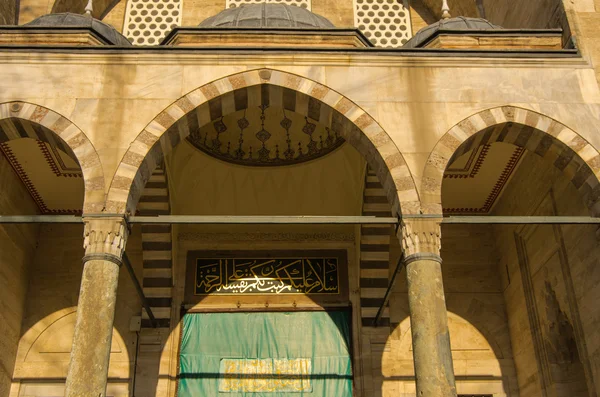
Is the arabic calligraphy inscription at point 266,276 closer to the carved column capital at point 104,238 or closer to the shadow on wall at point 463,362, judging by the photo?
the shadow on wall at point 463,362

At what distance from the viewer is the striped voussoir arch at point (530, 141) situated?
22.4ft

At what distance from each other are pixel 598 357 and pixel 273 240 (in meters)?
4.43

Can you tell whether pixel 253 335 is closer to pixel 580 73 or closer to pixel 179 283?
pixel 179 283

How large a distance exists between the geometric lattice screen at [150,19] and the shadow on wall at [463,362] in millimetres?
5717

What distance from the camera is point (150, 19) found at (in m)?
10.9

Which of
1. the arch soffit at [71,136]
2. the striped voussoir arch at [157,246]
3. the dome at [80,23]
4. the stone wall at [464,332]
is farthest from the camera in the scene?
the striped voussoir arch at [157,246]

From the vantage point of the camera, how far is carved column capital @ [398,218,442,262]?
249 inches

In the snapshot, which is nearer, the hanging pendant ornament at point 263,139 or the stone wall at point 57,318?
the stone wall at point 57,318

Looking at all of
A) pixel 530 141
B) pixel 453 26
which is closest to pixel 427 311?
pixel 530 141

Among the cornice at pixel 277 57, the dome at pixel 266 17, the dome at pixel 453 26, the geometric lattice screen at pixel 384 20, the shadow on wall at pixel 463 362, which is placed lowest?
the shadow on wall at pixel 463 362

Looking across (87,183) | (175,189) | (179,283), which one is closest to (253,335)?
(179,283)

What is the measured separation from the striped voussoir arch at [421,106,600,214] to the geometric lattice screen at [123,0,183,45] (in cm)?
559

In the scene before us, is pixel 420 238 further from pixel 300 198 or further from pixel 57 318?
pixel 57 318

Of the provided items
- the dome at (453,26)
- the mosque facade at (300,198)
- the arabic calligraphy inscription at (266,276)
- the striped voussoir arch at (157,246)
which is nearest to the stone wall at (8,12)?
the mosque facade at (300,198)
